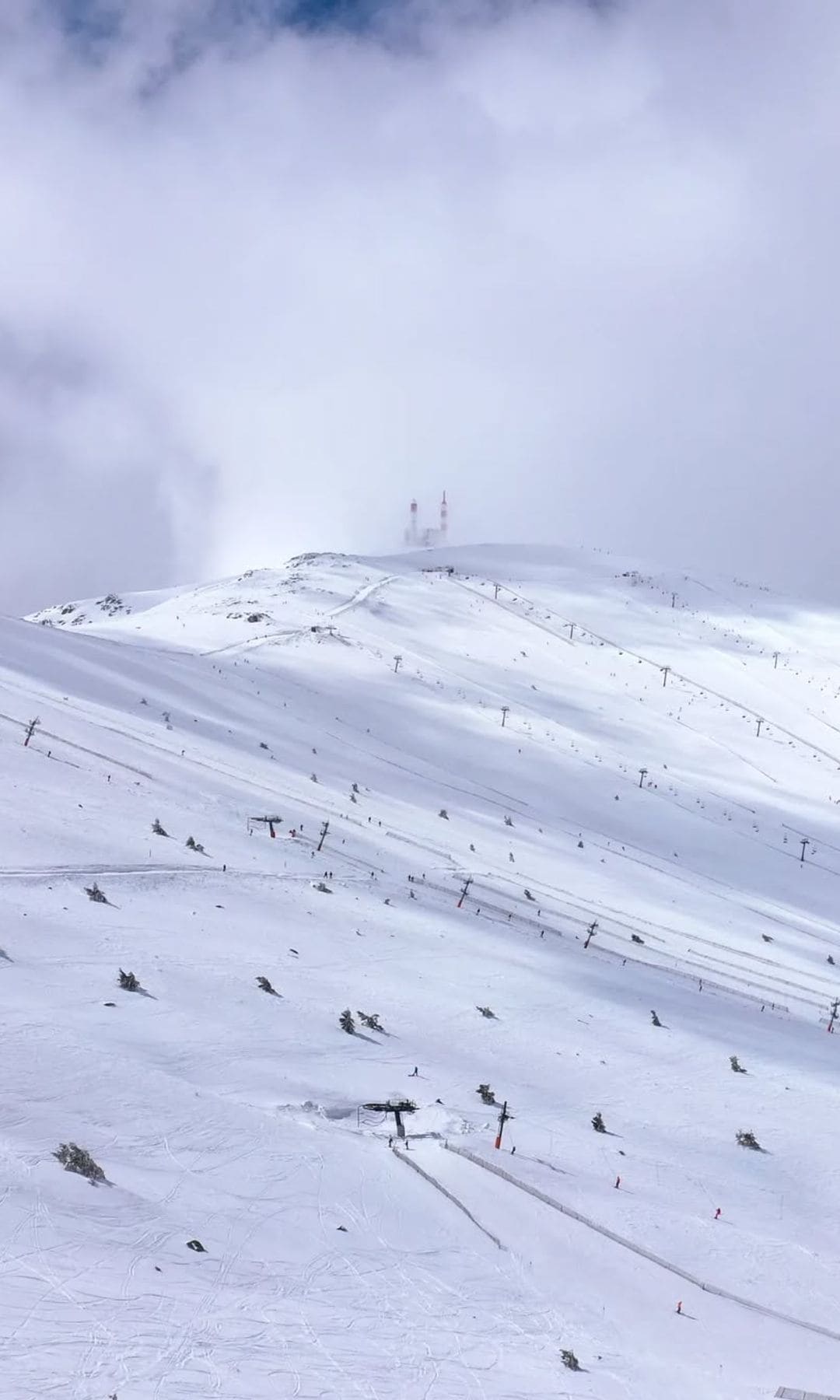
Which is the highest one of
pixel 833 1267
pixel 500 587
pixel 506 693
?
pixel 500 587

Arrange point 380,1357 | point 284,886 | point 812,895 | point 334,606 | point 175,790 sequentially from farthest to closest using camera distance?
1. point 334,606
2. point 812,895
3. point 175,790
4. point 284,886
5. point 380,1357

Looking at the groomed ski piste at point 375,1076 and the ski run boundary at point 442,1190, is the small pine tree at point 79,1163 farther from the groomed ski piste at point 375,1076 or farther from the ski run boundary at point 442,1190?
the ski run boundary at point 442,1190

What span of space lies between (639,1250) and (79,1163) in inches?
262

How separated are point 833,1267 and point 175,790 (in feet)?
64.5

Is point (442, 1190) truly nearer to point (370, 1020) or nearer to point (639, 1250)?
point (639, 1250)

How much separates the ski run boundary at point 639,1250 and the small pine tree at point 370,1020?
12.4 feet

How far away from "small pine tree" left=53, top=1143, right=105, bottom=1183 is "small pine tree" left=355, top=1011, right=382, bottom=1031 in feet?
24.0

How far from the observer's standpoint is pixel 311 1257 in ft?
37.4

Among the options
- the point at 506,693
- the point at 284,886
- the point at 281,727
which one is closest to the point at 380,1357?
the point at 284,886

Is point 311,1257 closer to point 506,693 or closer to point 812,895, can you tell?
point 812,895

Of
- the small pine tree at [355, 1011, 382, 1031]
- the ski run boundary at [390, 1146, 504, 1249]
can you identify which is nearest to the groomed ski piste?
the ski run boundary at [390, 1146, 504, 1249]

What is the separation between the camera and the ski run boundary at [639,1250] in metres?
13.0

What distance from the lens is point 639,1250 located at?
44.6 ft

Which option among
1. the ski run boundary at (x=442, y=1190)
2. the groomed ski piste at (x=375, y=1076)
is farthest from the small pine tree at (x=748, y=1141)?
the ski run boundary at (x=442, y=1190)
